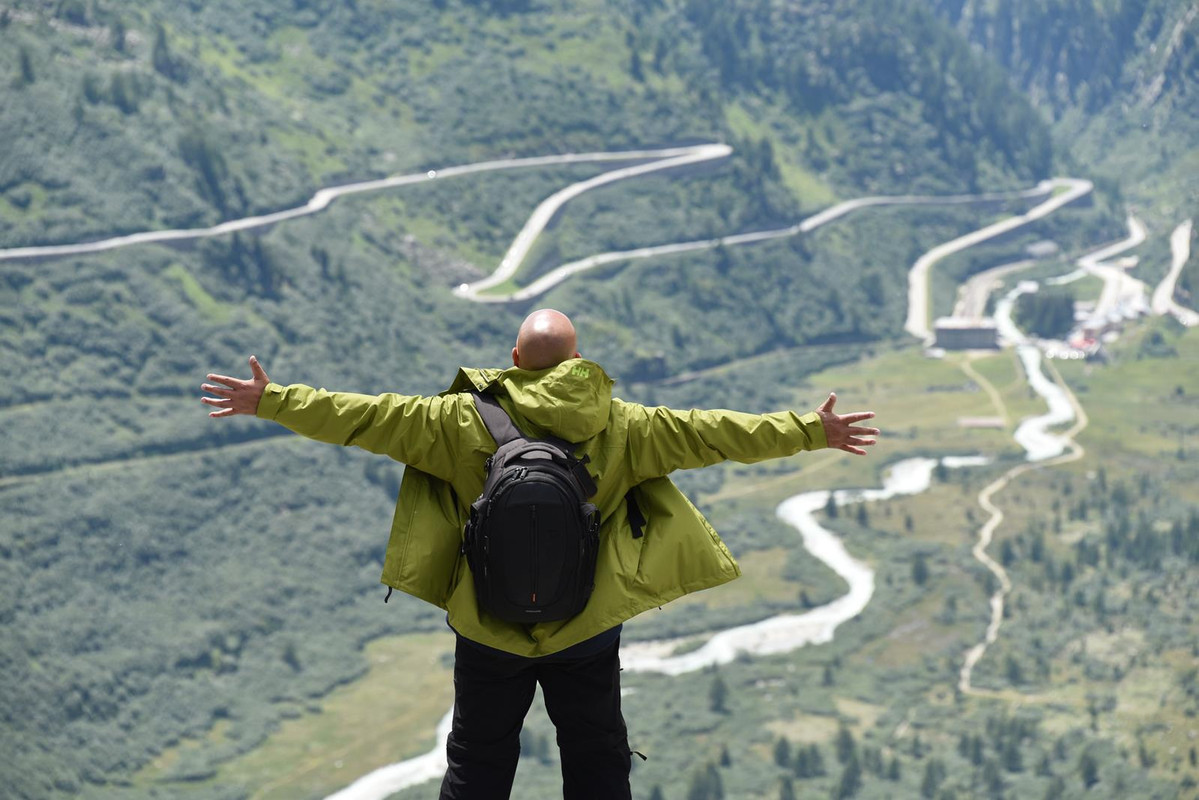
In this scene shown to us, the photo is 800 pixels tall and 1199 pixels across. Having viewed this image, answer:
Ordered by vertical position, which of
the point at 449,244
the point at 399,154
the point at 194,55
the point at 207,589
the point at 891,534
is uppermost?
the point at 194,55

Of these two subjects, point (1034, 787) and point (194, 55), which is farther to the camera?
point (194, 55)

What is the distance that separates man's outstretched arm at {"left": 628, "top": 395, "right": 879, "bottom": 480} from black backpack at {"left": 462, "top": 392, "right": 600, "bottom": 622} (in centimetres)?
75

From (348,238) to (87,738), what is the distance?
2289 inches

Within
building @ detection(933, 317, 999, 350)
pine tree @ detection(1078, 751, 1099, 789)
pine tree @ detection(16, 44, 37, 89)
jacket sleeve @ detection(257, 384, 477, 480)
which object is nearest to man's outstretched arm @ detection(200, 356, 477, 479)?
jacket sleeve @ detection(257, 384, 477, 480)

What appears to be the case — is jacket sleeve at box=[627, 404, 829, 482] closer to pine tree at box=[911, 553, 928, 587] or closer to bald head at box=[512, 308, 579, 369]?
bald head at box=[512, 308, 579, 369]

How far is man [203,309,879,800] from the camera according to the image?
14547 mm

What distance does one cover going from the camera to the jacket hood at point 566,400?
14.5 meters

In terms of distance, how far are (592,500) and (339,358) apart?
130279mm

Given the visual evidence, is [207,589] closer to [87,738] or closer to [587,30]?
[87,738]

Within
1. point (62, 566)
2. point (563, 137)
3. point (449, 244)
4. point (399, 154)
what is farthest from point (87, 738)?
point (563, 137)

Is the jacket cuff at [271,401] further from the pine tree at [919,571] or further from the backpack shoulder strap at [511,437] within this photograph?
the pine tree at [919,571]

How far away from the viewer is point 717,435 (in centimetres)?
1494

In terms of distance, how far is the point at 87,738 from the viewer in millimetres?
→ 101125

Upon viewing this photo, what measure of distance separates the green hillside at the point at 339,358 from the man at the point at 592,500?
7657cm
